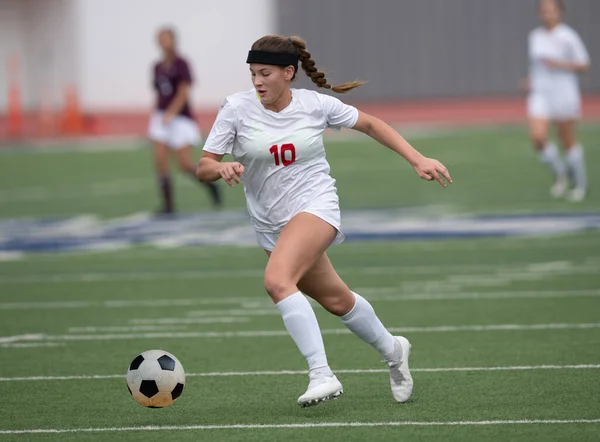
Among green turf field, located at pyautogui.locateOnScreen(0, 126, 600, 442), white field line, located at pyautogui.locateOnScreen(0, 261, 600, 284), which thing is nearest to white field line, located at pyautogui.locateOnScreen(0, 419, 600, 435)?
green turf field, located at pyautogui.locateOnScreen(0, 126, 600, 442)

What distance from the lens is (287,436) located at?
270 inches

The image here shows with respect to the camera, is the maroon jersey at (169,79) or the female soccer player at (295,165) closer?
the female soccer player at (295,165)

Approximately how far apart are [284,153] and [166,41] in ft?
37.6

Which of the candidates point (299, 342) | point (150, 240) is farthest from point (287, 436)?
point (150, 240)

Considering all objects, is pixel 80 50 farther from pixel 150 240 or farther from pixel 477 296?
pixel 477 296

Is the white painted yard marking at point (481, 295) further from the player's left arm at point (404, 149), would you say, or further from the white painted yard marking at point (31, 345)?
the player's left arm at point (404, 149)

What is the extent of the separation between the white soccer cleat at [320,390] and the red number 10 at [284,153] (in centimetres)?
118

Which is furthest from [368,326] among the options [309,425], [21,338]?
[21,338]

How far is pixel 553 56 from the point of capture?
755 inches

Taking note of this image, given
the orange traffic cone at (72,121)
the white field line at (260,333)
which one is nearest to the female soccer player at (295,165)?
the white field line at (260,333)

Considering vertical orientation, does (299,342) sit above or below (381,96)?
above

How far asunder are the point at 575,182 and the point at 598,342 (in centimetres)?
976

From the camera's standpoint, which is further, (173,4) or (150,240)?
(173,4)

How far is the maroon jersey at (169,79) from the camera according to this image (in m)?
18.7
